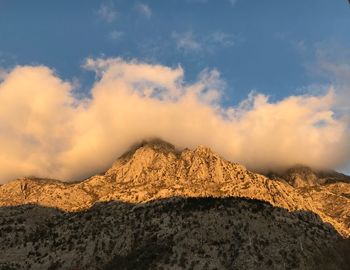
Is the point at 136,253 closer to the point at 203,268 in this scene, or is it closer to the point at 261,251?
the point at 203,268

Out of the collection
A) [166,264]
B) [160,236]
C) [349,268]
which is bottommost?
[349,268]

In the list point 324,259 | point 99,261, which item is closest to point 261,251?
point 324,259

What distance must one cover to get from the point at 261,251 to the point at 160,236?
126 ft

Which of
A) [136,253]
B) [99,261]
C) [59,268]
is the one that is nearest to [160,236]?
[136,253]

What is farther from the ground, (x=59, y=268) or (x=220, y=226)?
(x=220, y=226)

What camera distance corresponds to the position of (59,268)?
647 feet

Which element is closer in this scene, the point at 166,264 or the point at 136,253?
the point at 166,264

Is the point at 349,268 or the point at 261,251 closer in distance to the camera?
the point at 349,268


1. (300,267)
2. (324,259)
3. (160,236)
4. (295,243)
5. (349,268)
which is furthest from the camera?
(160,236)

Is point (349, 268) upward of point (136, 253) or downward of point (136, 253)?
downward

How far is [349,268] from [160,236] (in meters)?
77.5

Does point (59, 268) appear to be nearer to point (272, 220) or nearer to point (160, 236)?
point (160, 236)

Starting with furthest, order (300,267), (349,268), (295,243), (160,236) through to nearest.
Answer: (160,236) < (295,243) < (300,267) < (349,268)

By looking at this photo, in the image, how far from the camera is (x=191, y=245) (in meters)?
185
